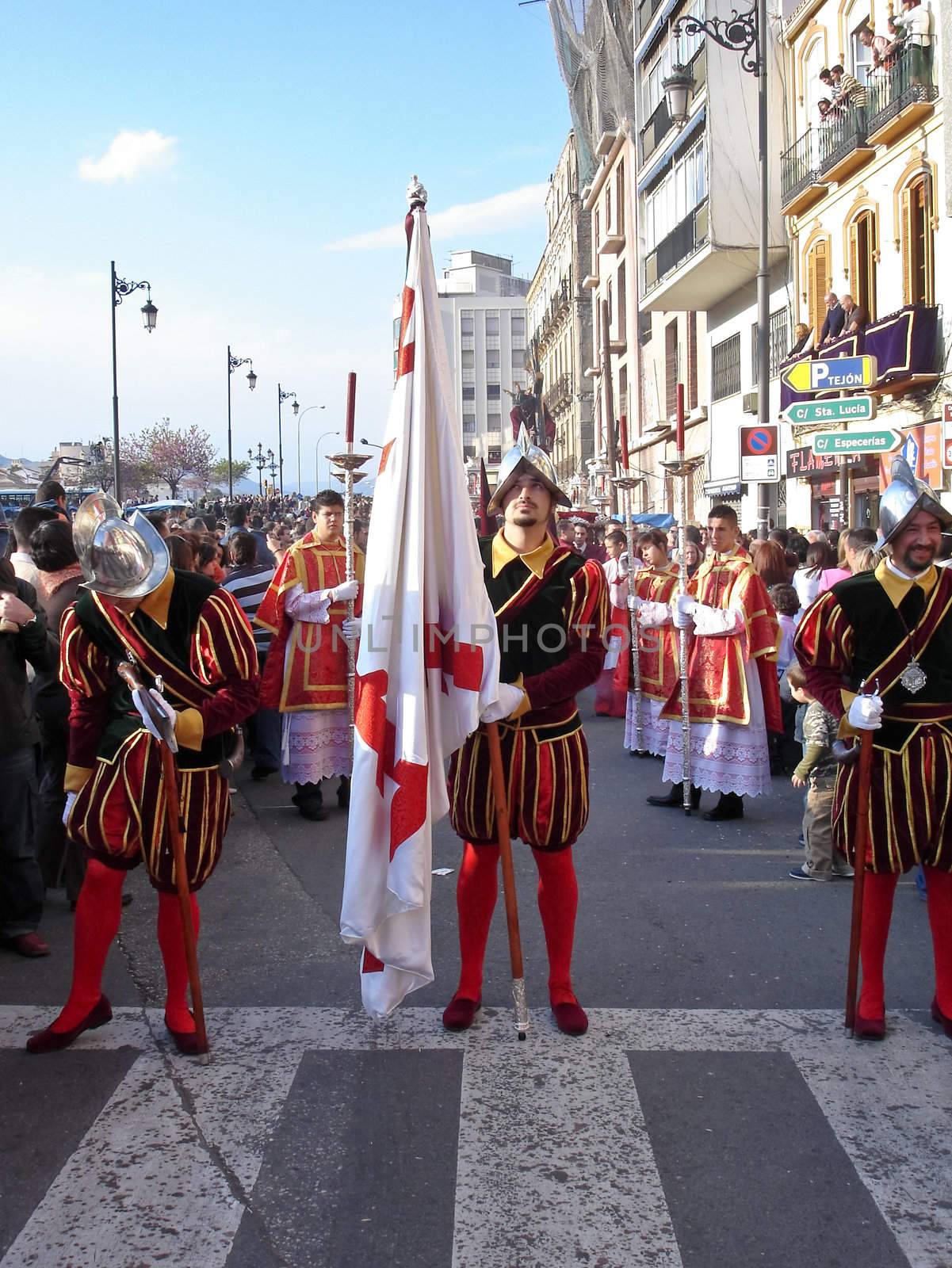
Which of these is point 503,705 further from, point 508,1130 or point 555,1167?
point 555,1167

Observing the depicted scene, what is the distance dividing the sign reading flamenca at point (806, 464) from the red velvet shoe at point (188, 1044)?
1647cm

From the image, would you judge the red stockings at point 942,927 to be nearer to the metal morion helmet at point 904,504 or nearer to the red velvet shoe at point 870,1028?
the red velvet shoe at point 870,1028

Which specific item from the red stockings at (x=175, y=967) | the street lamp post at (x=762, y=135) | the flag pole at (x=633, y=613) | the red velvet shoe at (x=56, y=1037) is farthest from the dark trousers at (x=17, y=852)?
the street lamp post at (x=762, y=135)

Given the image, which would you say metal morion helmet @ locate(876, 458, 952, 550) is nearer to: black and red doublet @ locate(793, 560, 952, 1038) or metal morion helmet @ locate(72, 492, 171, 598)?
black and red doublet @ locate(793, 560, 952, 1038)

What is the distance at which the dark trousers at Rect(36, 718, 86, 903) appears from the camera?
564 cm

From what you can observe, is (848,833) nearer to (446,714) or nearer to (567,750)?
(567,750)

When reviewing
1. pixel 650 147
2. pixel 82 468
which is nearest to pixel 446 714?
pixel 650 147

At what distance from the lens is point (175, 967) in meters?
4.12

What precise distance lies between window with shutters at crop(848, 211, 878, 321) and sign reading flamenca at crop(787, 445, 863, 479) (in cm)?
245

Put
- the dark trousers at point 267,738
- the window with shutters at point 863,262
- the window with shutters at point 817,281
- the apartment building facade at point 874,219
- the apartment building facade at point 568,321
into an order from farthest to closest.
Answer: the apartment building facade at point 568,321
the window with shutters at point 817,281
the window with shutters at point 863,262
the apartment building facade at point 874,219
the dark trousers at point 267,738

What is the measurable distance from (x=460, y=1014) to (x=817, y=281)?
19.8m

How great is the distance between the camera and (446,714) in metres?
4.19

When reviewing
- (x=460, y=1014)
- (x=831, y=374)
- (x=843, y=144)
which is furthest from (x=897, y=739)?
(x=843, y=144)

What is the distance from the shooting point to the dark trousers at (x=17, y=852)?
518cm
